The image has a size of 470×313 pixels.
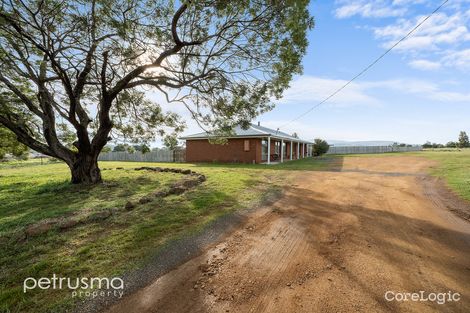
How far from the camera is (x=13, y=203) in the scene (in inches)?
301

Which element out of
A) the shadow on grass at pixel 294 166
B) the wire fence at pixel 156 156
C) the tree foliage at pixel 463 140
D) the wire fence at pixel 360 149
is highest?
the tree foliage at pixel 463 140

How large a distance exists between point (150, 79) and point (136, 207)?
18.9ft

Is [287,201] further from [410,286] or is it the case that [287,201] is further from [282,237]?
[410,286]

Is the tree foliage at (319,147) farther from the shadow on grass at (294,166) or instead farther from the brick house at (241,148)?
the shadow on grass at (294,166)

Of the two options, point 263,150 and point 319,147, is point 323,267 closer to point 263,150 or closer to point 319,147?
point 263,150

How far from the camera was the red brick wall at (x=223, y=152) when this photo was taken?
22.0m

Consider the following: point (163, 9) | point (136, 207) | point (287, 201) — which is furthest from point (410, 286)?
point (163, 9)

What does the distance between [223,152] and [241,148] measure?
6.67 feet

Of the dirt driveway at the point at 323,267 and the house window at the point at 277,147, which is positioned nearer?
the dirt driveway at the point at 323,267

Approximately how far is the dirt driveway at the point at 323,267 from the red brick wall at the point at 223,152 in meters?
16.5

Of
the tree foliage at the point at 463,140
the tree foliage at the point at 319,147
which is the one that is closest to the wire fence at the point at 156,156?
the tree foliage at the point at 319,147

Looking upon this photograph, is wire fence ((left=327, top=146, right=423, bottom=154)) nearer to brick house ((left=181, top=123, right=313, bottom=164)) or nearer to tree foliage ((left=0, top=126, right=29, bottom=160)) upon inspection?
brick house ((left=181, top=123, right=313, bottom=164))

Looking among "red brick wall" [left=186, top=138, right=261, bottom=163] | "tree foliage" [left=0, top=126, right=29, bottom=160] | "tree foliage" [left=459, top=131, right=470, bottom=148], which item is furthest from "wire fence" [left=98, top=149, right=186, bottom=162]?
"tree foliage" [left=459, top=131, right=470, bottom=148]

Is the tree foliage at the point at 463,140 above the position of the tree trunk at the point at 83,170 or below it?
above
